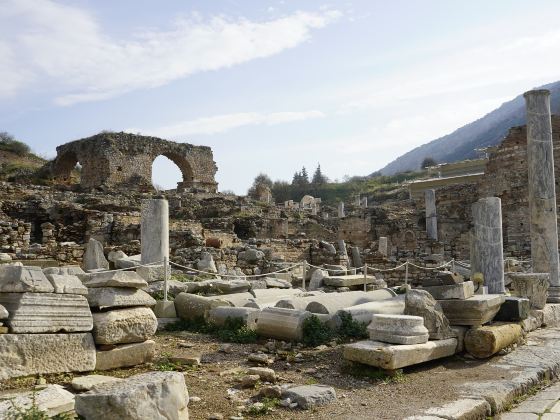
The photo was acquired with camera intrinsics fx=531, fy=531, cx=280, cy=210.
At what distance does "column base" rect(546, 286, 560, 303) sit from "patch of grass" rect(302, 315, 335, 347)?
596 cm

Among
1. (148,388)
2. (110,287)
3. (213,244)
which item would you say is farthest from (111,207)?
(148,388)

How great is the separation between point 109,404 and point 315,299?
5.40 m

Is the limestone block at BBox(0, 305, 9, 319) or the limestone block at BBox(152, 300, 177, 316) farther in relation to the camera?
the limestone block at BBox(152, 300, 177, 316)

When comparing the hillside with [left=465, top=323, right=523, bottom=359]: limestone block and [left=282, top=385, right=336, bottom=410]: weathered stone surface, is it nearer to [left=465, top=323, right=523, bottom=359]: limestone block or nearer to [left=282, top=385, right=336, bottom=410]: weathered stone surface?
[left=465, top=323, right=523, bottom=359]: limestone block

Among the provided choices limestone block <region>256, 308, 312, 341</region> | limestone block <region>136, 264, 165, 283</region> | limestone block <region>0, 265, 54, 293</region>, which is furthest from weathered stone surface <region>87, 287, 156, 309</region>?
limestone block <region>136, 264, 165, 283</region>

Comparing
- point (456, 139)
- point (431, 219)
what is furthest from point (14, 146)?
point (456, 139)

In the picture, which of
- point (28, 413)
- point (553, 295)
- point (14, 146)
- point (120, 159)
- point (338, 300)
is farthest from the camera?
point (14, 146)

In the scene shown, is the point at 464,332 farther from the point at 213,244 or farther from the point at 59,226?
the point at 59,226

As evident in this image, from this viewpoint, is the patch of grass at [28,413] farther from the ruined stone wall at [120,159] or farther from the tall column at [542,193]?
the ruined stone wall at [120,159]

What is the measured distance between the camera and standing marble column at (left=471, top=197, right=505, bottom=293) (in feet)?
34.8

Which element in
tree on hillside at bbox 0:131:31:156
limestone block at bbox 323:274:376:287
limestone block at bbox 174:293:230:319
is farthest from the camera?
tree on hillside at bbox 0:131:31:156

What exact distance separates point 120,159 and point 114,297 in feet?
83.7

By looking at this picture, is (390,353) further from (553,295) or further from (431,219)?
(431,219)

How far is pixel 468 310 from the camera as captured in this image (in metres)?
7.06
